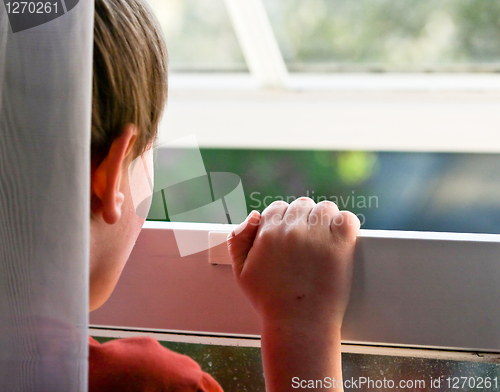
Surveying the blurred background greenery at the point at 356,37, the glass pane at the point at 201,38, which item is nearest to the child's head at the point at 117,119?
the glass pane at the point at 201,38

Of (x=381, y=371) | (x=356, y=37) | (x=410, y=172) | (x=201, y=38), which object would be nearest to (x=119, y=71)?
(x=381, y=371)

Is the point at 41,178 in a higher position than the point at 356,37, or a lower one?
lower

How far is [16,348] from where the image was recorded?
0.86 ft

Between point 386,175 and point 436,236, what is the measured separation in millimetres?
1438

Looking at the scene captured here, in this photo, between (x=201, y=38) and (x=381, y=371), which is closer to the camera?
(x=381, y=371)

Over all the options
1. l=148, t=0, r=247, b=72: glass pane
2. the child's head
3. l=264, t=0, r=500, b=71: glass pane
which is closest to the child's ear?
the child's head

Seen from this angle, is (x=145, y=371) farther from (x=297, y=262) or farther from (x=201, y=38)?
(x=201, y=38)

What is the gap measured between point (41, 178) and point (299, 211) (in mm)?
165

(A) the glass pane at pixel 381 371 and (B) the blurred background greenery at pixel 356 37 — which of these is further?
(B) the blurred background greenery at pixel 356 37

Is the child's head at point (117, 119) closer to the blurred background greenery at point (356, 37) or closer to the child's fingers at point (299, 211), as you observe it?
the child's fingers at point (299, 211)

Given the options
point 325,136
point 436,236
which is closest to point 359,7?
point 325,136

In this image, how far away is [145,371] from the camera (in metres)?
0.32

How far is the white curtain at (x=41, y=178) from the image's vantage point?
0.82 ft

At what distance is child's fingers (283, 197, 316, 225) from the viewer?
0.31 metres
